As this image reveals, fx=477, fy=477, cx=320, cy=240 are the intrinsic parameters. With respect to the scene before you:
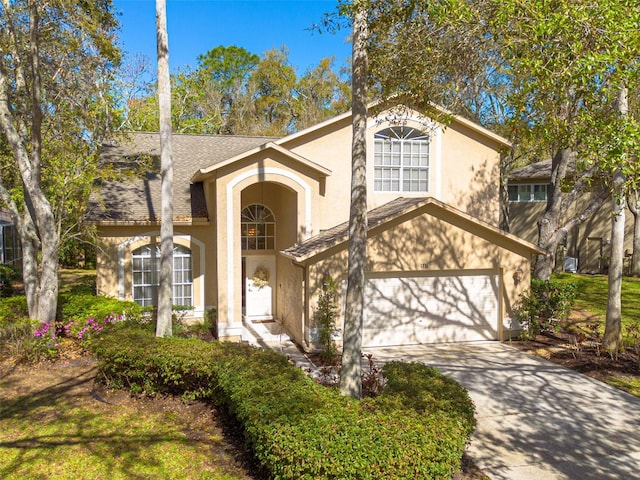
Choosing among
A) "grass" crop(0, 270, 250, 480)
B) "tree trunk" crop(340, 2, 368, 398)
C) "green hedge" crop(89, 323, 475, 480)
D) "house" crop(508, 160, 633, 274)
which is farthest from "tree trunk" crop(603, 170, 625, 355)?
"house" crop(508, 160, 633, 274)

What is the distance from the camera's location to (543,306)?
48.5 feet

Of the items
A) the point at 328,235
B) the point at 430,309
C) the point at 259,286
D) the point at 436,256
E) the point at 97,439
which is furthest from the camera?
the point at 259,286

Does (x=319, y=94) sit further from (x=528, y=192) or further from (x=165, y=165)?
(x=165, y=165)

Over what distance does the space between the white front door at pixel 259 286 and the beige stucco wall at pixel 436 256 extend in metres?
4.05

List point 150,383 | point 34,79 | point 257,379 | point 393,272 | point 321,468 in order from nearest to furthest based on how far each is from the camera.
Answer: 1. point 321,468
2. point 257,379
3. point 150,383
4. point 34,79
5. point 393,272

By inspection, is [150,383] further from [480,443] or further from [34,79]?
[34,79]

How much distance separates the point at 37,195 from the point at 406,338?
10658mm

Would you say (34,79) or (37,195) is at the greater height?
(34,79)

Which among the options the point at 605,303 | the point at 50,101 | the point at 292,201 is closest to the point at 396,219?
the point at 292,201

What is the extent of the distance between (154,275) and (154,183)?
11.3ft

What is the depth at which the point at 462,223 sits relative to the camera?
14.1 meters

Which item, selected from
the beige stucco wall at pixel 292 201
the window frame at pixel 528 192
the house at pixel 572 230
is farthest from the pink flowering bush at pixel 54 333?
the window frame at pixel 528 192

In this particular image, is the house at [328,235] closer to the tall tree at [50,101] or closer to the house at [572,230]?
the tall tree at [50,101]

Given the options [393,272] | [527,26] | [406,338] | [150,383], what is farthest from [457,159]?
[150,383]
